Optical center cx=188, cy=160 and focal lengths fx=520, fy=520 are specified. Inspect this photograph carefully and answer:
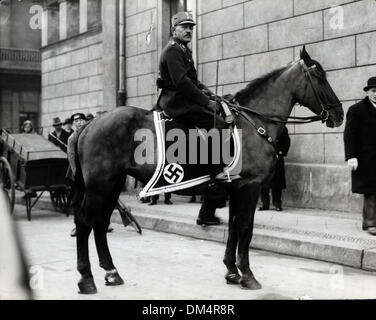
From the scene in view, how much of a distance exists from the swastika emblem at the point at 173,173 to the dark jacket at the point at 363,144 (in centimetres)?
296

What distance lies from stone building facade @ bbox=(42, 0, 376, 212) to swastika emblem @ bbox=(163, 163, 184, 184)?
4828mm

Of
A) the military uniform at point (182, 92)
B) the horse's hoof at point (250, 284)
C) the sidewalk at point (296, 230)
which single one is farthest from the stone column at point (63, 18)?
the horse's hoof at point (250, 284)

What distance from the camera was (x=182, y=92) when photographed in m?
5.18

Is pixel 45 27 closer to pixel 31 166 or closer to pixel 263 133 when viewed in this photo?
pixel 31 166

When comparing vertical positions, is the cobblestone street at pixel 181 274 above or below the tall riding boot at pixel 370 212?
below

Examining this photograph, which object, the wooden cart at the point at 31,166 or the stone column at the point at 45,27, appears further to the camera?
the stone column at the point at 45,27

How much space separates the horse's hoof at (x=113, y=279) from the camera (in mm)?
5152

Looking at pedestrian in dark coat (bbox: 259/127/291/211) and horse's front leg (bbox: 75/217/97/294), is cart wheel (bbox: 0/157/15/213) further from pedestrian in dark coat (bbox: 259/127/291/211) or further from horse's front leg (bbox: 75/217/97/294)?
horse's front leg (bbox: 75/217/97/294)

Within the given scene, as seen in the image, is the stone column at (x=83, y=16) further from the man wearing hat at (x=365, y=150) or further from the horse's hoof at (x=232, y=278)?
the horse's hoof at (x=232, y=278)

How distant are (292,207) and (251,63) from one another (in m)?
3.19

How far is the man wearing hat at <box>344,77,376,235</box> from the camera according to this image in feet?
23.5

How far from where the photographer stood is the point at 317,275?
18.4ft

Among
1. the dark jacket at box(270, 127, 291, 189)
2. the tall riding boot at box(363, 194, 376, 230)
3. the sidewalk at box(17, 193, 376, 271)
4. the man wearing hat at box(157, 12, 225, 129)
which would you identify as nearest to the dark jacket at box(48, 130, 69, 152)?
the sidewalk at box(17, 193, 376, 271)

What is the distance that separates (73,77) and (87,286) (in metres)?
13.8
